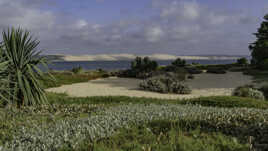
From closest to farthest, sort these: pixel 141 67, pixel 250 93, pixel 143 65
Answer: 1. pixel 250 93
2. pixel 141 67
3. pixel 143 65

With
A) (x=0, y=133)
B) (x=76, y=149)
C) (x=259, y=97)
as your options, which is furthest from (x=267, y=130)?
(x=259, y=97)

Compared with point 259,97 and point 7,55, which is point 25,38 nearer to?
point 7,55

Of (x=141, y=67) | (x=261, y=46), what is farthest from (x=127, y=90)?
(x=261, y=46)

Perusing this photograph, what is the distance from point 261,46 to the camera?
2636 cm

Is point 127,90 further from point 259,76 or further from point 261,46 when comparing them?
point 261,46

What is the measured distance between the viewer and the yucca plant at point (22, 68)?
7.03 metres

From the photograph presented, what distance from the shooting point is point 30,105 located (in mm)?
7363

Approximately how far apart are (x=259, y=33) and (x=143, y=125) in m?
33.9

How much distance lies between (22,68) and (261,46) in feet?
88.4

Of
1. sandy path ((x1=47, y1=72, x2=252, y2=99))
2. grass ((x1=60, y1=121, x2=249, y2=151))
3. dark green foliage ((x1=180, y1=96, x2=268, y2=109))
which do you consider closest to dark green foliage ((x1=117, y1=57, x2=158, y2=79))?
sandy path ((x1=47, y1=72, x2=252, y2=99))

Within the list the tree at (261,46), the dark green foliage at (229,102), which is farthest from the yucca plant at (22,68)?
the tree at (261,46)

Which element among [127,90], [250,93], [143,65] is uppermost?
[143,65]

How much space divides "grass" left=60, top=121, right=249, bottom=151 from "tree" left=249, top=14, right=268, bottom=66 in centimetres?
2498

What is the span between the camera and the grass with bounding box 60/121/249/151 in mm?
3420
